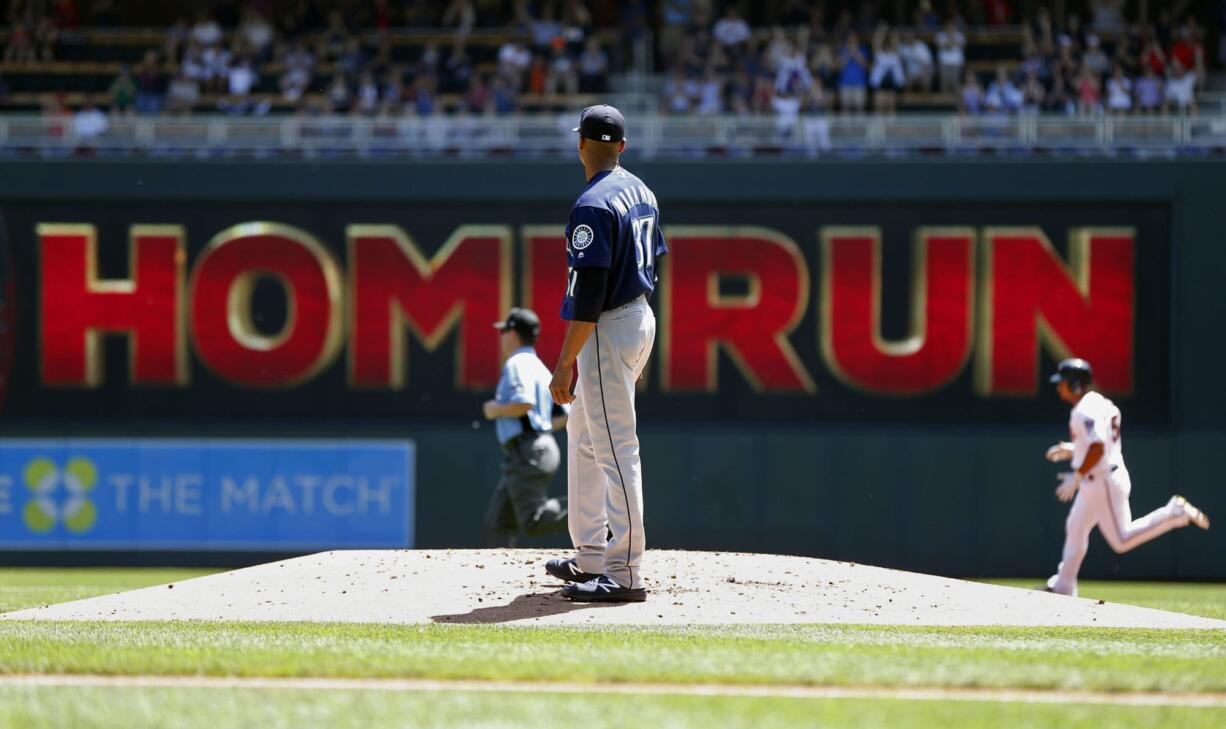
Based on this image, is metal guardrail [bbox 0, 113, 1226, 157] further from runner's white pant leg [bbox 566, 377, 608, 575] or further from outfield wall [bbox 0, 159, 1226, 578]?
runner's white pant leg [bbox 566, 377, 608, 575]

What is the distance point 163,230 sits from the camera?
19750mm

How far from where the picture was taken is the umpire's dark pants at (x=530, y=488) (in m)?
11.9

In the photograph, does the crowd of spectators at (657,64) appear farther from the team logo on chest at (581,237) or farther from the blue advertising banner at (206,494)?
the team logo on chest at (581,237)

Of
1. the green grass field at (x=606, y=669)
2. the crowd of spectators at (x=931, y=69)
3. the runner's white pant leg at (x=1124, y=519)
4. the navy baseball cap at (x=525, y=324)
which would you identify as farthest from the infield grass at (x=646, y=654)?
the crowd of spectators at (x=931, y=69)

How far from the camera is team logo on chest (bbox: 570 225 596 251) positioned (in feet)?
26.9

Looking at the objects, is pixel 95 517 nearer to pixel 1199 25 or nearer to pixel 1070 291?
pixel 1070 291

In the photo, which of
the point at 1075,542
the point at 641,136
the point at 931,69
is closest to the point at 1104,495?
the point at 1075,542

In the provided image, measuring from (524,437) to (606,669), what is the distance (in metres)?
5.83

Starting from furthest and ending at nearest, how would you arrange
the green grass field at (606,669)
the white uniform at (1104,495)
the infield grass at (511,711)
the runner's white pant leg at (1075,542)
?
1. the white uniform at (1104,495)
2. the runner's white pant leg at (1075,542)
3. the green grass field at (606,669)
4. the infield grass at (511,711)

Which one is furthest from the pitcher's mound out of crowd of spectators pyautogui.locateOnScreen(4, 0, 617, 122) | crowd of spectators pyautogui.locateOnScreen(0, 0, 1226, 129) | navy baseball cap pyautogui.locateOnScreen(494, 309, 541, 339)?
crowd of spectators pyautogui.locateOnScreen(4, 0, 617, 122)

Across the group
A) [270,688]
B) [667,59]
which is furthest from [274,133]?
[270,688]

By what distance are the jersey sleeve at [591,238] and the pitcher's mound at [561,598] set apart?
1.69m

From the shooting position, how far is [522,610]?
8586 mm

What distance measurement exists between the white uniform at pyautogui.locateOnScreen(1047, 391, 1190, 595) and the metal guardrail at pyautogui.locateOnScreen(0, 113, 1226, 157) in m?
6.53
